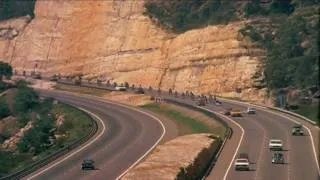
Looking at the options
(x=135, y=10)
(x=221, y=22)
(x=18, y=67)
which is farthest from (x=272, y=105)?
(x=18, y=67)

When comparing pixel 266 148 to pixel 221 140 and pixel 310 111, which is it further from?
pixel 310 111

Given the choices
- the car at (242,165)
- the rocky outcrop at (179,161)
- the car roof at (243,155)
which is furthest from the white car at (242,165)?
the car roof at (243,155)

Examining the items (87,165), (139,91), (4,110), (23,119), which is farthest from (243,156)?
(139,91)

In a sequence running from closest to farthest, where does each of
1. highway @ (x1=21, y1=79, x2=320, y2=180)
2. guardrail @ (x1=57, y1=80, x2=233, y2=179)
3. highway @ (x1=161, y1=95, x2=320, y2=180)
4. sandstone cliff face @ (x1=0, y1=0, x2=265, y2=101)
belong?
highway @ (x1=161, y1=95, x2=320, y2=180)
highway @ (x1=21, y1=79, x2=320, y2=180)
guardrail @ (x1=57, y1=80, x2=233, y2=179)
sandstone cliff face @ (x1=0, y1=0, x2=265, y2=101)

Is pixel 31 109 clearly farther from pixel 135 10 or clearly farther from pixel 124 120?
pixel 135 10

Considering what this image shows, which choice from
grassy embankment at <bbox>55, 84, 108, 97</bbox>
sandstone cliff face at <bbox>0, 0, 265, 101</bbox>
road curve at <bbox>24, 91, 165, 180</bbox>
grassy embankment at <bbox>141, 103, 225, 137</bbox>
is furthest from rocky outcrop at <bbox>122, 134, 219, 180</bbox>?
grassy embankment at <bbox>55, 84, 108, 97</bbox>

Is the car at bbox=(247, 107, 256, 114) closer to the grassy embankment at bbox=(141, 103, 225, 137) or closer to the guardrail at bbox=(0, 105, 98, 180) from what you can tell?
the grassy embankment at bbox=(141, 103, 225, 137)
